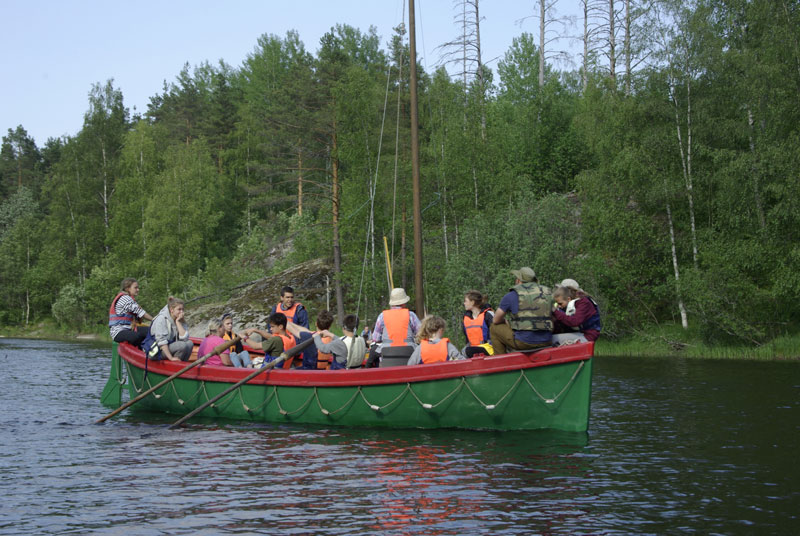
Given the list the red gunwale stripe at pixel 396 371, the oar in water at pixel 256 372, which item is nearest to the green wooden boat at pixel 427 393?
the red gunwale stripe at pixel 396 371

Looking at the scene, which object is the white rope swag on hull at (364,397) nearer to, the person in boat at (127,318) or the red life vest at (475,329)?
the person in boat at (127,318)

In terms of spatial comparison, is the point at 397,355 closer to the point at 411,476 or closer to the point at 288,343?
the point at 288,343

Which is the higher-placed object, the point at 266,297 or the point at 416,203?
the point at 416,203

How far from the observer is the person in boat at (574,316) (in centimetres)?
1150

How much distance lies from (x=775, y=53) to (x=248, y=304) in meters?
25.0

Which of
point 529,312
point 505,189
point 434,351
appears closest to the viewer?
point 529,312

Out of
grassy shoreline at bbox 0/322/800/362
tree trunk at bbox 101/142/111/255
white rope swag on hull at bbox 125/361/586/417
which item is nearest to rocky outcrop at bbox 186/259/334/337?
grassy shoreline at bbox 0/322/800/362

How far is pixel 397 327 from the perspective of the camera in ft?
40.7

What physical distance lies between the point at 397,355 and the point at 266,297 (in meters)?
27.3

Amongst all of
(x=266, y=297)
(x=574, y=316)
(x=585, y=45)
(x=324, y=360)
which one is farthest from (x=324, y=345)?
(x=585, y=45)

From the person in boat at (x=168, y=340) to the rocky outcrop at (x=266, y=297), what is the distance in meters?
21.0

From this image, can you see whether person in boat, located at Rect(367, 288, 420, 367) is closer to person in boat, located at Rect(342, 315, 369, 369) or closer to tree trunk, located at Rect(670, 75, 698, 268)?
person in boat, located at Rect(342, 315, 369, 369)

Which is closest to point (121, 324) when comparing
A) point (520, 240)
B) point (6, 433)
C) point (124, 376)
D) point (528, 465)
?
point (124, 376)

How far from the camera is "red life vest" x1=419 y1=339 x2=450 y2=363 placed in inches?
471
